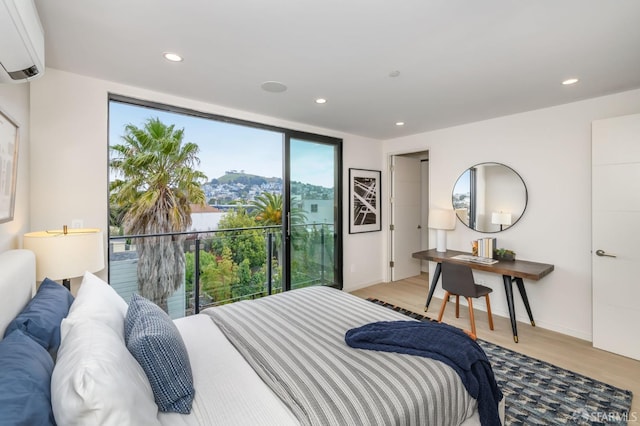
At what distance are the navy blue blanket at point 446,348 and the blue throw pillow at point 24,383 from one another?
1.22 m

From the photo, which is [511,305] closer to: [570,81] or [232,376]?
[570,81]

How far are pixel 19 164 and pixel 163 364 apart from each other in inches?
74.4

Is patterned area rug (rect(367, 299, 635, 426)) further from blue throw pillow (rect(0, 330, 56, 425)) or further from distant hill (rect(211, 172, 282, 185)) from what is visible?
distant hill (rect(211, 172, 282, 185))

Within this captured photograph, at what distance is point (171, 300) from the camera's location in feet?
10.6

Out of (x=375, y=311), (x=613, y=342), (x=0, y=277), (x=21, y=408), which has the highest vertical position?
(x=0, y=277)

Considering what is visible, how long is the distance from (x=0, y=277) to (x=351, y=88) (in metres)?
2.63

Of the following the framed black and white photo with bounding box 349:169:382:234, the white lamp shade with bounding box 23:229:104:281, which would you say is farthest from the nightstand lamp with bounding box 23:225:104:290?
the framed black and white photo with bounding box 349:169:382:234

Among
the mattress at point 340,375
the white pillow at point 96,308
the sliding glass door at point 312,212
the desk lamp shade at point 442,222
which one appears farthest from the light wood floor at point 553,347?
the white pillow at point 96,308

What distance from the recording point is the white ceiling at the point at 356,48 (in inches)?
63.1

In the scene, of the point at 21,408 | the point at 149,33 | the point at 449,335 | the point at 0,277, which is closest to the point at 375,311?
the point at 449,335

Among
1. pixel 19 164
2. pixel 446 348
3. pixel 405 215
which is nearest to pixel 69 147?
pixel 19 164

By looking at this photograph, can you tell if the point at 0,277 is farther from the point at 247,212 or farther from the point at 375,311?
the point at 247,212

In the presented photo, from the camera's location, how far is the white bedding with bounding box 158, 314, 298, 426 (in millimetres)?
1074

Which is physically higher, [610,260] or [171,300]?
[610,260]
